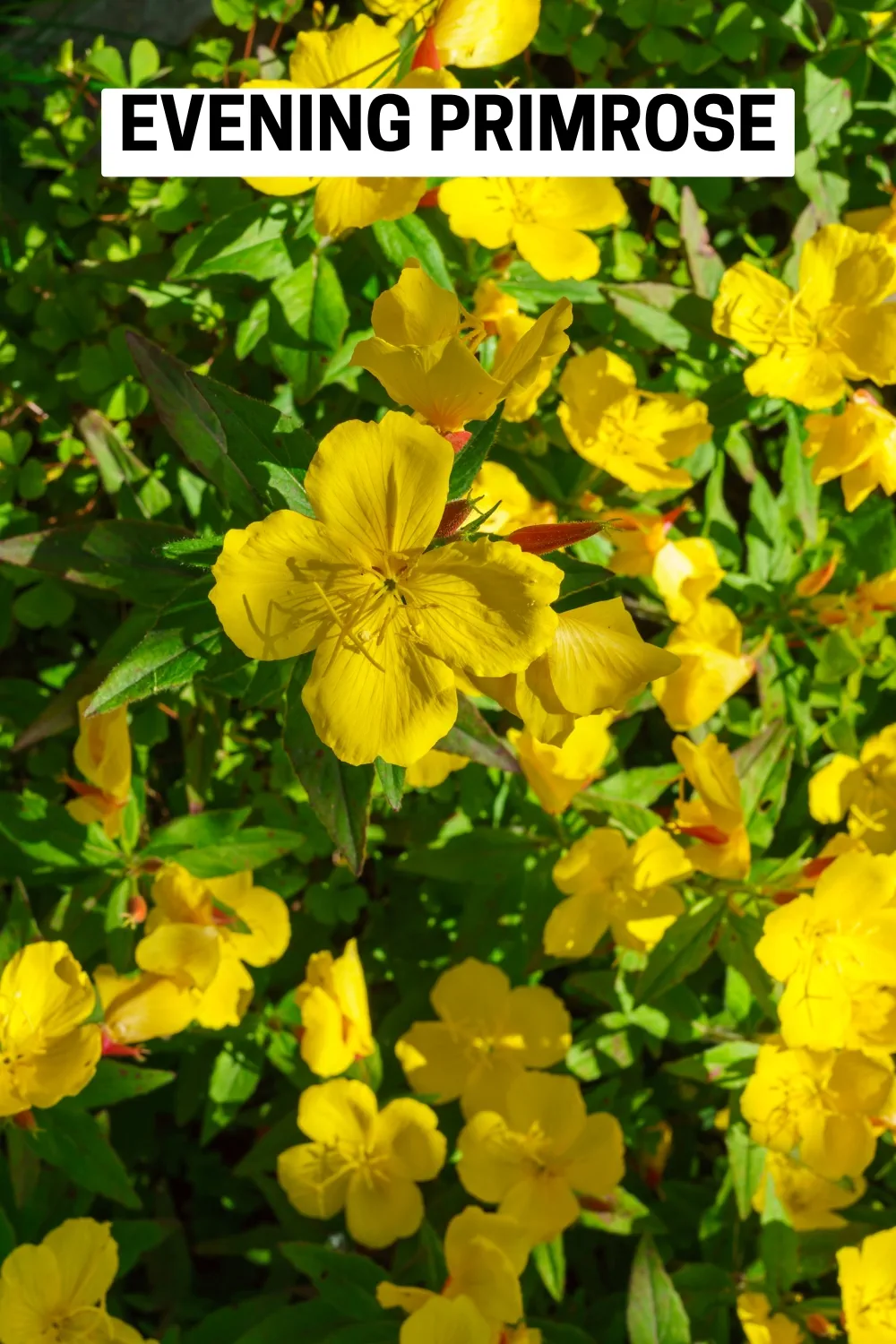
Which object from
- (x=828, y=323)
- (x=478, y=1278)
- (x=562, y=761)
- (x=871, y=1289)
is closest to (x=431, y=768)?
(x=562, y=761)

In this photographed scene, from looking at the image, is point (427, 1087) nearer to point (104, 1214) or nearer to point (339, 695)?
point (104, 1214)

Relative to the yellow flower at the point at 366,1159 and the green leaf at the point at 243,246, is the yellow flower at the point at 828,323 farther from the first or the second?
the yellow flower at the point at 366,1159

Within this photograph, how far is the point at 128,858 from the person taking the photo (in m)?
1.76

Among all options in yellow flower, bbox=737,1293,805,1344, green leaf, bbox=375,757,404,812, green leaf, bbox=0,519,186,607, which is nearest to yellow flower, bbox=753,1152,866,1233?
yellow flower, bbox=737,1293,805,1344

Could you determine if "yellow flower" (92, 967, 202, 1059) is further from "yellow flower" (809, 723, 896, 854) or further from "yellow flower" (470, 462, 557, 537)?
"yellow flower" (809, 723, 896, 854)

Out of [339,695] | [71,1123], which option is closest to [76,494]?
[71,1123]

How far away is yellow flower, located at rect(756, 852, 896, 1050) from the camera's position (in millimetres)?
1525

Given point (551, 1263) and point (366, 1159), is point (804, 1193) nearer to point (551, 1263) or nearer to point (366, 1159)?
point (551, 1263)

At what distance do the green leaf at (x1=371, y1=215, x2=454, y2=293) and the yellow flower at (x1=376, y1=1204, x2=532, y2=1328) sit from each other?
1450 mm

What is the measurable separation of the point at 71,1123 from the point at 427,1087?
59cm

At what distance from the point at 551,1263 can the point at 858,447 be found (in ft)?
4.84

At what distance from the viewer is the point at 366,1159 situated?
174cm

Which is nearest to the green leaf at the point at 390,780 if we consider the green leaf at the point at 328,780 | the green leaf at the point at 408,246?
the green leaf at the point at 328,780

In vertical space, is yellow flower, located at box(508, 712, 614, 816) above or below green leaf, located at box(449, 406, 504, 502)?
A: below
